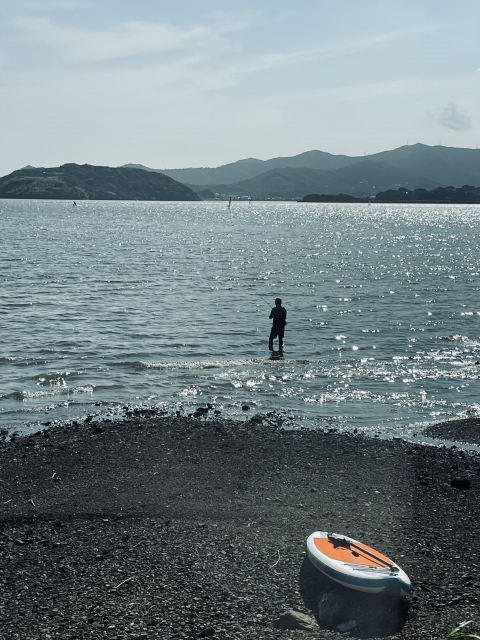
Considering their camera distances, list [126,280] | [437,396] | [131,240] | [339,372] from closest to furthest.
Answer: [437,396]
[339,372]
[126,280]
[131,240]

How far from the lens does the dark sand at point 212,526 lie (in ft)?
34.1

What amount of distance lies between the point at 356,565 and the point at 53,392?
1668cm

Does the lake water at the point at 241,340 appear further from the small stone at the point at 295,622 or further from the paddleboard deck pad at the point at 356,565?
the small stone at the point at 295,622

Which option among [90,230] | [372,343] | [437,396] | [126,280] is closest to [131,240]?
[90,230]

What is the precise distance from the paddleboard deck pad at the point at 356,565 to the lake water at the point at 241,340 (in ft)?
31.7

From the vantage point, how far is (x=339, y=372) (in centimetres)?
2895

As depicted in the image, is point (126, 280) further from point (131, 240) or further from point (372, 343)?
point (131, 240)

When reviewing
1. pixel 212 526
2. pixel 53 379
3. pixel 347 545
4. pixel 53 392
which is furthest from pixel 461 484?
pixel 53 379

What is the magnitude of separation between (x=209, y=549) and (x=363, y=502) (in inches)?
156

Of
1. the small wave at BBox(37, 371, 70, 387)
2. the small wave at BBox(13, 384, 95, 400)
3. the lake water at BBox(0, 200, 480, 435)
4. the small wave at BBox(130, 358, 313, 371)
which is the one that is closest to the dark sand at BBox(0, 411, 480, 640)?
the lake water at BBox(0, 200, 480, 435)

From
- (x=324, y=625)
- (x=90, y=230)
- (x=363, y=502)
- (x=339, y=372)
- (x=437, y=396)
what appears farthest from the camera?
(x=90, y=230)

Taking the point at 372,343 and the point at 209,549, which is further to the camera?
the point at 372,343

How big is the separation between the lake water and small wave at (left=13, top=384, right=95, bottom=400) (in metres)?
0.07

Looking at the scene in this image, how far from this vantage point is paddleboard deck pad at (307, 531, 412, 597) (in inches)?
423
